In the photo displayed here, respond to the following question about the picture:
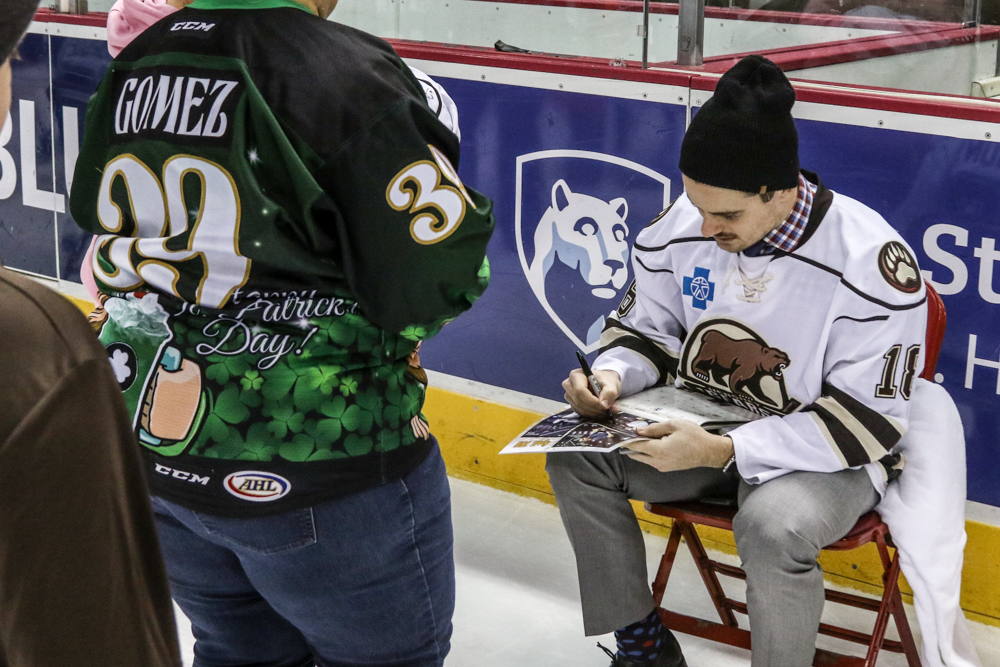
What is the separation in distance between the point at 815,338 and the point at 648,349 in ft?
1.38

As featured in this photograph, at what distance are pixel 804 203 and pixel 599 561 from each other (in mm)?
802

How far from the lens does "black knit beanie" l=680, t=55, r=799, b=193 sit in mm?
2066

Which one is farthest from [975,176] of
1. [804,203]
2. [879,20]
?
[879,20]

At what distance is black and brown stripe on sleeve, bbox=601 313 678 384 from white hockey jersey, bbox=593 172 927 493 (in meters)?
0.10

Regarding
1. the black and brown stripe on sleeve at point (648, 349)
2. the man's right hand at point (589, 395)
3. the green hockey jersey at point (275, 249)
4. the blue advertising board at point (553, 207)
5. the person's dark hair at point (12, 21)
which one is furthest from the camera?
the blue advertising board at point (553, 207)

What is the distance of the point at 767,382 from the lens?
7.30 ft

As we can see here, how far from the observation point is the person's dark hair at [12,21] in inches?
27.2

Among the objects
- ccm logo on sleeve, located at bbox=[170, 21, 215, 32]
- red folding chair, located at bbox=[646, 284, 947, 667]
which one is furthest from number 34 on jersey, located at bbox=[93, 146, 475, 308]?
red folding chair, located at bbox=[646, 284, 947, 667]

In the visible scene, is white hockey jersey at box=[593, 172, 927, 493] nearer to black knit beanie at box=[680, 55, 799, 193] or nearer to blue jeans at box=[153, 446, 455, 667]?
black knit beanie at box=[680, 55, 799, 193]

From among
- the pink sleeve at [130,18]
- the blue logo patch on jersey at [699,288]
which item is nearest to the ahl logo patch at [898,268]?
the blue logo patch on jersey at [699,288]

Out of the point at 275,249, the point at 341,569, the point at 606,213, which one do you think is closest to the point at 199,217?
the point at 275,249

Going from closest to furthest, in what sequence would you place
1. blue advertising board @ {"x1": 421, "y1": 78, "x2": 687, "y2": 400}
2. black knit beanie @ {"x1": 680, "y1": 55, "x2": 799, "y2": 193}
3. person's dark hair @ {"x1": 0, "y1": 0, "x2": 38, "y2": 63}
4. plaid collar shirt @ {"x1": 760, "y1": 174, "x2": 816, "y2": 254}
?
person's dark hair @ {"x1": 0, "y1": 0, "x2": 38, "y2": 63} → black knit beanie @ {"x1": 680, "y1": 55, "x2": 799, "y2": 193} → plaid collar shirt @ {"x1": 760, "y1": 174, "x2": 816, "y2": 254} → blue advertising board @ {"x1": 421, "y1": 78, "x2": 687, "y2": 400}

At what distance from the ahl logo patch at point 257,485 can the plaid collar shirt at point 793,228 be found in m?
1.19

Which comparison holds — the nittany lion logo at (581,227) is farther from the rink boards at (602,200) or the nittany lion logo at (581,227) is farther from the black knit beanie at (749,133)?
the black knit beanie at (749,133)
